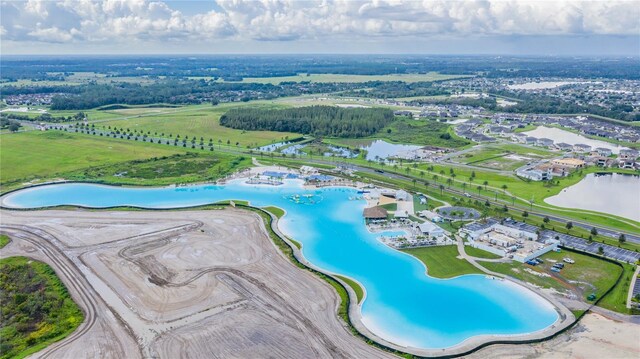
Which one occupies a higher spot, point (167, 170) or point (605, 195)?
point (167, 170)

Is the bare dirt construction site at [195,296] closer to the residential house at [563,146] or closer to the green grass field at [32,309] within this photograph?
the green grass field at [32,309]

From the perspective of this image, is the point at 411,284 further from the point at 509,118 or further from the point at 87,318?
the point at 509,118

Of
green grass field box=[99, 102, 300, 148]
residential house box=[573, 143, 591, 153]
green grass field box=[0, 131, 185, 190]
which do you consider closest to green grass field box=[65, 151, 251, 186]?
green grass field box=[0, 131, 185, 190]

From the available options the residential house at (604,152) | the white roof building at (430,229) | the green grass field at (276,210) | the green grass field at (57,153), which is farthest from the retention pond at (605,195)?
the green grass field at (57,153)

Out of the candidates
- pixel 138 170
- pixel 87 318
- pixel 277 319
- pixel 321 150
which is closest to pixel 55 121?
pixel 138 170

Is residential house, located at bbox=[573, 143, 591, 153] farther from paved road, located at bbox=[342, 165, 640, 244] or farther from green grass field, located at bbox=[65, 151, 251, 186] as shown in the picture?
green grass field, located at bbox=[65, 151, 251, 186]

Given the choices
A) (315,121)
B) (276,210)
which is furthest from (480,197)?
(315,121)

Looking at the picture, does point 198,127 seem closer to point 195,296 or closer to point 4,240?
point 4,240
